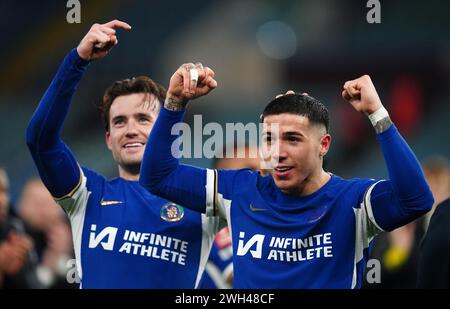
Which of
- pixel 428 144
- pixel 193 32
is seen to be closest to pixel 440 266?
pixel 428 144

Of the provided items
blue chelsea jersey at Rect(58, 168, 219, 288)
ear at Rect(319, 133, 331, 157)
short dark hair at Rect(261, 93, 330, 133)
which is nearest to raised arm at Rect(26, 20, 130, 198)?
blue chelsea jersey at Rect(58, 168, 219, 288)

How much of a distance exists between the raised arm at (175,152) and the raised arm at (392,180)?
2.36 feet

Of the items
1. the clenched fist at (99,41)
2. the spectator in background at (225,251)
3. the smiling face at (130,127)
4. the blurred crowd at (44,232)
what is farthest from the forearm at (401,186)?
the blurred crowd at (44,232)

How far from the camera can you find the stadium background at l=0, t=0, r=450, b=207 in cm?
1439

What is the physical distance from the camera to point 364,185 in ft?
13.1

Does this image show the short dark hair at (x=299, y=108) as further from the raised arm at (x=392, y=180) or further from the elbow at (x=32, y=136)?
the elbow at (x=32, y=136)

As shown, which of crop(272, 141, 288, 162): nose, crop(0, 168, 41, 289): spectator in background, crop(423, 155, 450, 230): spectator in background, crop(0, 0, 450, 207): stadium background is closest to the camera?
crop(272, 141, 288, 162): nose

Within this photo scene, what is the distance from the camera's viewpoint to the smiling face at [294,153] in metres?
3.99

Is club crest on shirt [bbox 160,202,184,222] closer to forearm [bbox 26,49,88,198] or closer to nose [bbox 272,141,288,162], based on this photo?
forearm [bbox 26,49,88,198]

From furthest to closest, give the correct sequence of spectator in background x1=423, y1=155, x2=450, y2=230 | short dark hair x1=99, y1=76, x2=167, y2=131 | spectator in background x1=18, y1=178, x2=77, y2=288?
spectator in background x1=18, y1=178, x2=77, y2=288, spectator in background x1=423, y1=155, x2=450, y2=230, short dark hair x1=99, y1=76, x2=167, y2=131

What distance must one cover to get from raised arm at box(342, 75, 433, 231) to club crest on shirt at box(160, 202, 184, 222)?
3.71 ft

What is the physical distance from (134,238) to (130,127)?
0.63 meters

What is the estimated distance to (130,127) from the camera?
472cm

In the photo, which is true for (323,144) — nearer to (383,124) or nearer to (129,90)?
(383,124)
